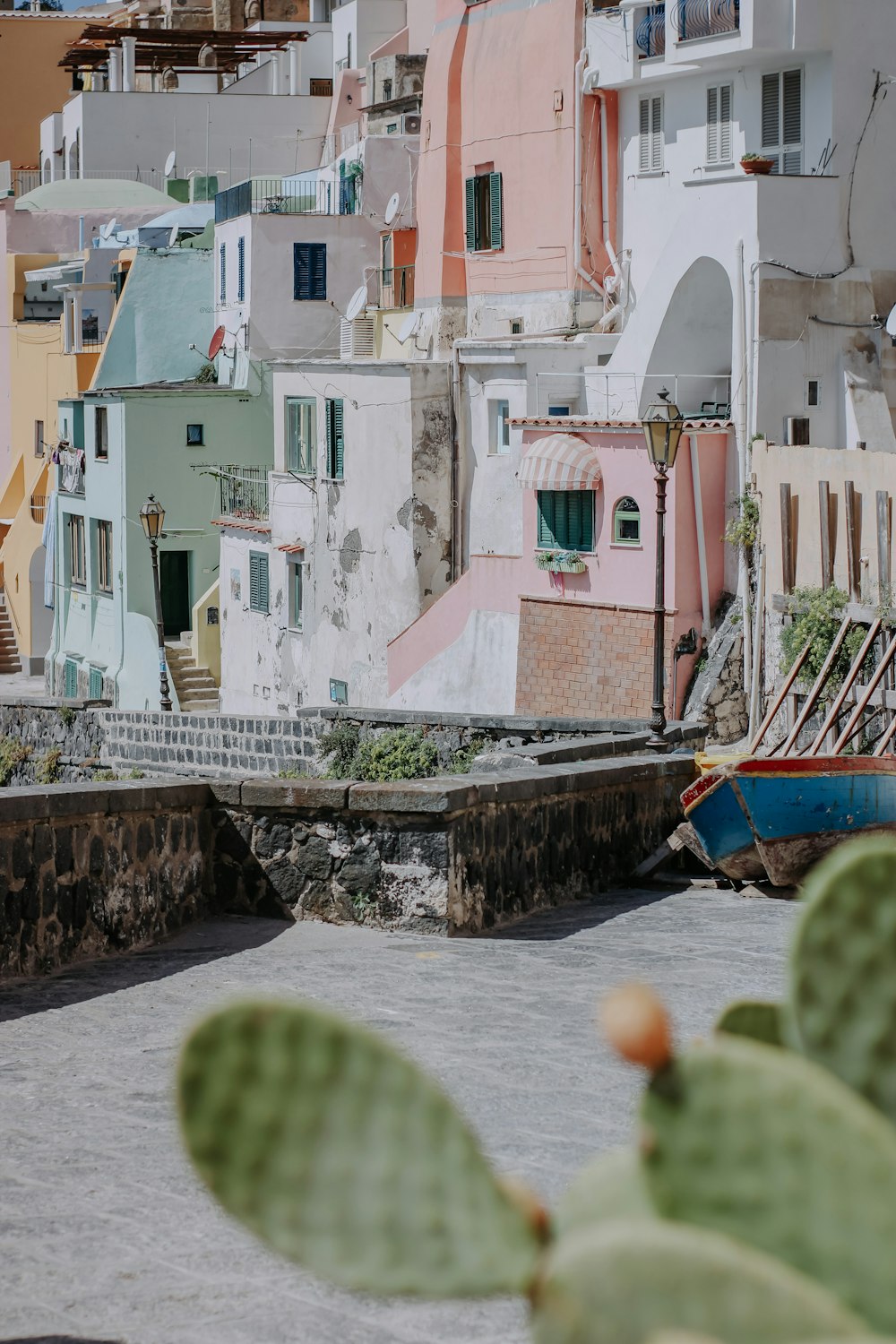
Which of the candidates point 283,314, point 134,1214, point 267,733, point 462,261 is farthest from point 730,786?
point 283,314

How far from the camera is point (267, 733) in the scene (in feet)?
83.5

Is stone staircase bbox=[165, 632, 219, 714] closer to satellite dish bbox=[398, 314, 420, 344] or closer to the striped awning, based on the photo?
satellite dish bbox=[398, 314, 420, 344]

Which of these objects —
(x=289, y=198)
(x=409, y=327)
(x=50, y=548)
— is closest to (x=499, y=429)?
(x=409, y=327)

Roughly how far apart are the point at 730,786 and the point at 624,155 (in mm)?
23706

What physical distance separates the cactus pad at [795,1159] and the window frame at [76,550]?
4100 centimetres

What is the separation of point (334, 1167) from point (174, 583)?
39.6 m

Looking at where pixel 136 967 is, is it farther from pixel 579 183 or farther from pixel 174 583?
pixel 174 583

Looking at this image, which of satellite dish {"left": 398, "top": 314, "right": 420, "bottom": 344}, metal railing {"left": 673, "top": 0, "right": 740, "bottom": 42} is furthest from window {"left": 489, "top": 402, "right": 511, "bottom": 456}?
metal railing {"left": 673, "top": 0, "right": 740, "bottom": 42}

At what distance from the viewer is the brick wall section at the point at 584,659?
26.3m

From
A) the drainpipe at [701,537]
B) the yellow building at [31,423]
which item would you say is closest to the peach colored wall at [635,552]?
the drainpipe at [701,537]

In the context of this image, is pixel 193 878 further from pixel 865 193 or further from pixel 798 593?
pixel 865 193

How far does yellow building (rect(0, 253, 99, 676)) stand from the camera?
48344mm

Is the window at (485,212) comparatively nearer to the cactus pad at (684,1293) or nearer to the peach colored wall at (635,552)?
the peach colored wall at (635,552)

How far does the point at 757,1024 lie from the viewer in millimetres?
2332
